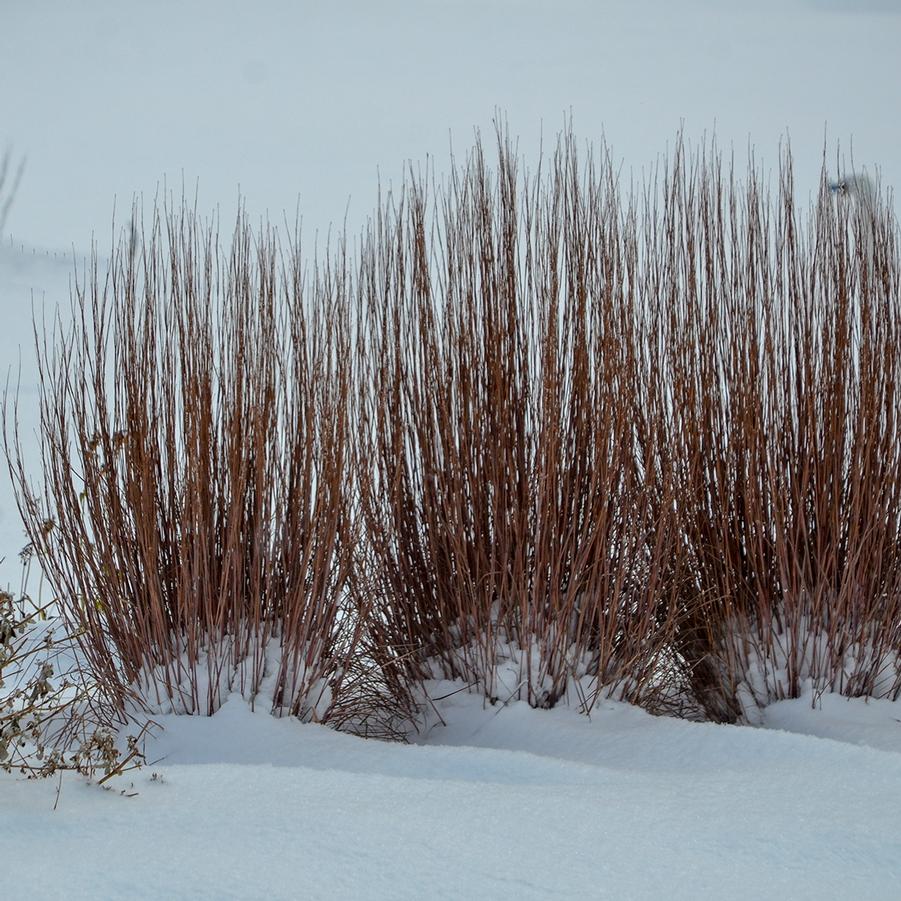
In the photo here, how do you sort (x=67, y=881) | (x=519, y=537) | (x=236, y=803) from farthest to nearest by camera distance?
1. (x=519, y=537)
2. (x=236, y=803)
3. (x=67, y=881)

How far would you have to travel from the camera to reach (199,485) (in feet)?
10.4

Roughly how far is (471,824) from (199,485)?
1415 millimetres

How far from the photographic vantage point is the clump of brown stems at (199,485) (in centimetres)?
321

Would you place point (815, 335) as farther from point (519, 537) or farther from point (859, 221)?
point (519, 537)

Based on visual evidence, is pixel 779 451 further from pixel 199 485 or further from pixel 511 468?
pixel 199 485

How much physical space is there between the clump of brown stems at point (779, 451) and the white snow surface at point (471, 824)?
69cm

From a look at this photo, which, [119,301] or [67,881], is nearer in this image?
[67,881]

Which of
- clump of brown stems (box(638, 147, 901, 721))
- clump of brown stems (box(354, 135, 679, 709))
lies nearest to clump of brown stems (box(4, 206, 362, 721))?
clump of brown stems (box(354, 135, 679, 709))

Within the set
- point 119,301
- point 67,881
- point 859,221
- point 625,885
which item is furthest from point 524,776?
point 859,221

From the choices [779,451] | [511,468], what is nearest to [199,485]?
[511,468]

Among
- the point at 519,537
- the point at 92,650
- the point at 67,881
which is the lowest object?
the point at 67,881

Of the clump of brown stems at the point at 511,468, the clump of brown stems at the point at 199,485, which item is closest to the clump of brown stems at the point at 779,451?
the clump of brown stems at the point at 511,468

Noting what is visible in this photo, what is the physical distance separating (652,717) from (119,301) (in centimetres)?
210

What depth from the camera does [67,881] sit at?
71.7 inches
